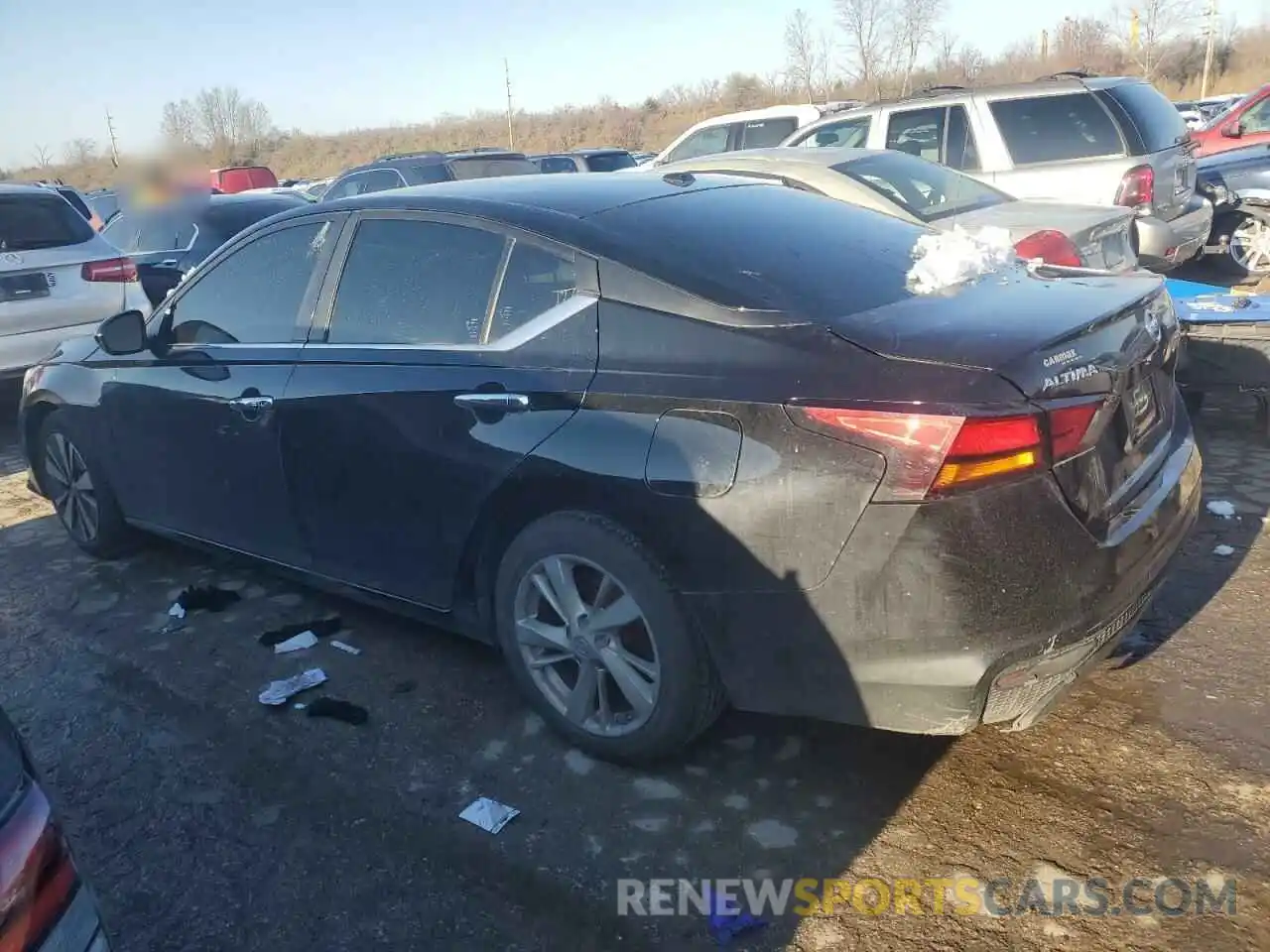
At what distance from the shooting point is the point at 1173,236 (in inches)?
324

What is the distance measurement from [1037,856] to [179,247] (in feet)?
34.1

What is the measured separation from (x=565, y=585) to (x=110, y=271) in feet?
21.4

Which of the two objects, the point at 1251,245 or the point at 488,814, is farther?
the point at 1251,245

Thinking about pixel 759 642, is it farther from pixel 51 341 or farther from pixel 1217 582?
pixel 51 341

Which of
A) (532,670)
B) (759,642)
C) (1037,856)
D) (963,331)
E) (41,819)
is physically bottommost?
(1037,856)

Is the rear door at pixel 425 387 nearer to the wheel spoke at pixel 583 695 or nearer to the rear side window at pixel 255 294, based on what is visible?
the rear side window at pixel 255 294

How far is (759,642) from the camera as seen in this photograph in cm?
280

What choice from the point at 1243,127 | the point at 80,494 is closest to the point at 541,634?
the point at 80,494

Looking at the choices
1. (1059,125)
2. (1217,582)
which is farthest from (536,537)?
(1059,125)

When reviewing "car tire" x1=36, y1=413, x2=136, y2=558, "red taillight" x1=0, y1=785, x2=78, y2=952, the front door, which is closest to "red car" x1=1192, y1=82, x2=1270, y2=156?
the front door

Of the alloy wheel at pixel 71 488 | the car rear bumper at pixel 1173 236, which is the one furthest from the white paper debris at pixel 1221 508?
the alloy wheel at pixel 71 488

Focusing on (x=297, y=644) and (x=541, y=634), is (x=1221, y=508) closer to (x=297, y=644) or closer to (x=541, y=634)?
(x=541, y=634)

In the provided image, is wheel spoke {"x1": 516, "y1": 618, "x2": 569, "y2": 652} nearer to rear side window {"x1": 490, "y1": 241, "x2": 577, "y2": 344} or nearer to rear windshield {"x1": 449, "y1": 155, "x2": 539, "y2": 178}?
rear side window {"x1": 490, "y1": 241, "x2": 577, "y2": 344}

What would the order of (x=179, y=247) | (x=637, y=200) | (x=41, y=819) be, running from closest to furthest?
(x=41, y=819) → (x=637, y=200) → (x=179, y=247)
